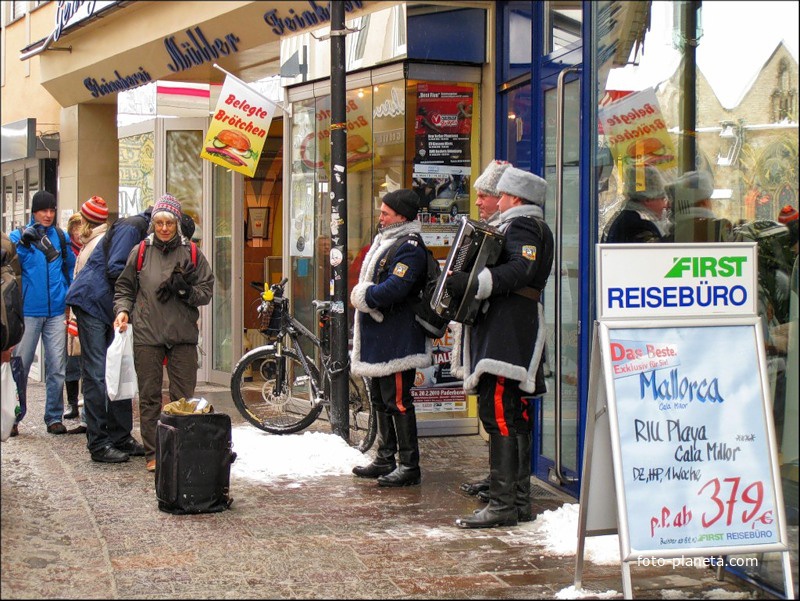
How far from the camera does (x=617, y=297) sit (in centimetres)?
520

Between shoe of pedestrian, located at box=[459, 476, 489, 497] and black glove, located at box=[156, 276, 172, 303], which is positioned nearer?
shoe of pedestrian, located at box=[459, 476, 489, 497]

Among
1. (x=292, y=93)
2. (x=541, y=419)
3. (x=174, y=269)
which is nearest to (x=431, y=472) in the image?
(x=541, y=419)

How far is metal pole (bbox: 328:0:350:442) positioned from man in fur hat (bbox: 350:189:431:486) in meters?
0.67

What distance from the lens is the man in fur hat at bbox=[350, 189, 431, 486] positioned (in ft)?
24.2

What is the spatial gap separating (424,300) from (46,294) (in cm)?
374

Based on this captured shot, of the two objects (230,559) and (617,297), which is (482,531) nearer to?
(230,559)

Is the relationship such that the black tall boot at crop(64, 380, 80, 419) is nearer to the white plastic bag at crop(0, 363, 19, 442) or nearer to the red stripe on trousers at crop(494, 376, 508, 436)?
the white plastic bag at crop(0, 363, 19, 442)

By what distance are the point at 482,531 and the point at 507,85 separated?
3684mm

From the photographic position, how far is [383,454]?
309 inches

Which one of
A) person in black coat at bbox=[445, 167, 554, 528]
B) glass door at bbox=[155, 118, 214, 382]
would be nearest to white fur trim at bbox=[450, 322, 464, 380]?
person in black coat at bbox=[445, 167, 554, 528]

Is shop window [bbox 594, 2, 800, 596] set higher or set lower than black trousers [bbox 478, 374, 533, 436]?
higher

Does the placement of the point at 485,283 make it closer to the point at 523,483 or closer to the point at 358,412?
the point at 523,483

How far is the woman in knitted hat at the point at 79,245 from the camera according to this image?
8.69 metres

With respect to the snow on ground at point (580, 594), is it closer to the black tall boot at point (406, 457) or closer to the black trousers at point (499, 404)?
the black trousers at point (499, 404)
